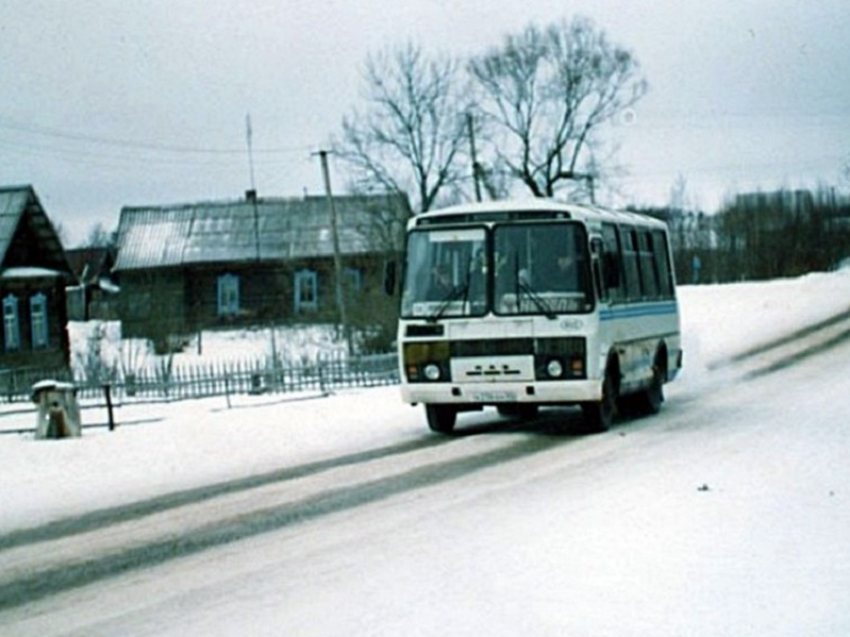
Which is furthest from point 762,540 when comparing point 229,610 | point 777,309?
point 777,309

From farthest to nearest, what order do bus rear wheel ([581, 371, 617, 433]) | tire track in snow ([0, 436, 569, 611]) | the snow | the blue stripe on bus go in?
the blue stripe on bus, bus rear wheel ([581, 371, 617, 433]), tire track in snow ([0, 436, 569, 611]), the snow

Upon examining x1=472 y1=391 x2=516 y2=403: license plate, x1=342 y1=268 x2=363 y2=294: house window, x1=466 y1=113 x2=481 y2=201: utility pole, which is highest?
x1=466 y1=113 x2=481 y2=201: utility pole

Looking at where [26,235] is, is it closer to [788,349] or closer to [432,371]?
[788,349]

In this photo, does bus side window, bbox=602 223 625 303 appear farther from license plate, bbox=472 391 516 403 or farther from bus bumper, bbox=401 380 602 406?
license plate, bbox=472 391 516 403

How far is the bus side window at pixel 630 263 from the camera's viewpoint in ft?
63.5

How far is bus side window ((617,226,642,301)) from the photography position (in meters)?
19.4

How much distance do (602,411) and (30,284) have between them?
33.0 meters

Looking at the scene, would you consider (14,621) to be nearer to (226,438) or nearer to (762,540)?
(762,540)

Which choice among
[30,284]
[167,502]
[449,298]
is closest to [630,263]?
[449,298]

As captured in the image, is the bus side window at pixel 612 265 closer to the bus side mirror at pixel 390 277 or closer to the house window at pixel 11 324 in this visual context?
the bus side mirror at pixel 390 277

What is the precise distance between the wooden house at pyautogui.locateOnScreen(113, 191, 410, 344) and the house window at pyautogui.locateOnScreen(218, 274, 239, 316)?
0.05 meters

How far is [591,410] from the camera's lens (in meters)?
17.5

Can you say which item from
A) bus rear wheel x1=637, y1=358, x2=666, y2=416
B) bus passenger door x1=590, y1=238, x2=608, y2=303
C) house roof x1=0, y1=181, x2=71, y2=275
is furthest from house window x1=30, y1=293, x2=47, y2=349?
bus passenger door x1=590, y1=238, x2=608, y2=303

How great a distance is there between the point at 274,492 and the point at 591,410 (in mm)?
5697
